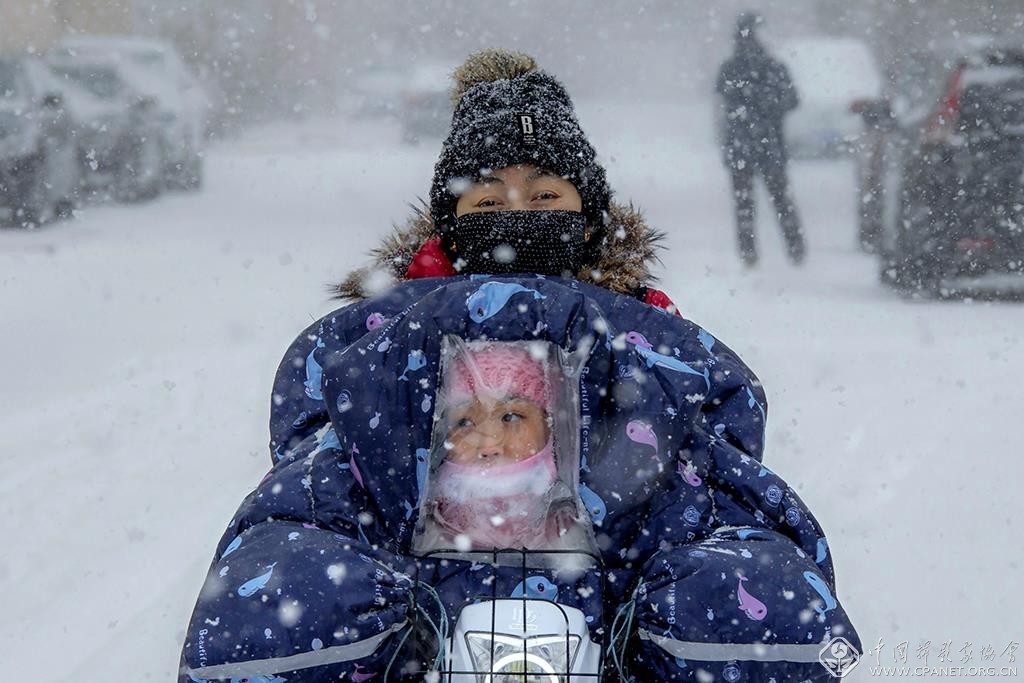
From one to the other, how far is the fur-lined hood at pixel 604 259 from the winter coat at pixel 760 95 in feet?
14.1

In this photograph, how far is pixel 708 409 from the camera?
2.08 metres

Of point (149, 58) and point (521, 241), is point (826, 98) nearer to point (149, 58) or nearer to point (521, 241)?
point (149, 58)

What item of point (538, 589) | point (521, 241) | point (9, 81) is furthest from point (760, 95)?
point (538, 589)

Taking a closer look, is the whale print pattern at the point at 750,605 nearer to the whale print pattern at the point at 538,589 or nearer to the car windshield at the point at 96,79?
the whale print pattern at the point at 538,589

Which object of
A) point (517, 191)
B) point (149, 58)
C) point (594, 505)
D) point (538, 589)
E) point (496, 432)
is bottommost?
point (538, 589)

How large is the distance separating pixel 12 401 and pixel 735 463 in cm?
350

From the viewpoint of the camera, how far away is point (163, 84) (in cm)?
896

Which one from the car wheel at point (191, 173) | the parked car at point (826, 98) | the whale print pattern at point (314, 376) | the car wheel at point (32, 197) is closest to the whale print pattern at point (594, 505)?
the whale print pattern at point (314, 376)

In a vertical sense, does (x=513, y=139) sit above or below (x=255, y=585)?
above

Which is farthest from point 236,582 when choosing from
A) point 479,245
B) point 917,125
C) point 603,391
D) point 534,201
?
point 917,125

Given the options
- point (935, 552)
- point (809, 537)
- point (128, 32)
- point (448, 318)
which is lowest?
point (935, 552)

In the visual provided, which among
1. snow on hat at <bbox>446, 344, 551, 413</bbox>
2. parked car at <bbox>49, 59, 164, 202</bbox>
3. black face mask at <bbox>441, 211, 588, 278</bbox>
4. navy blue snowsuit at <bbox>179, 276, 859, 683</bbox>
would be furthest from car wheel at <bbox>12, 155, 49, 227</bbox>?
snow on hat at <bbox>446, 344, 551, 413</bbox>

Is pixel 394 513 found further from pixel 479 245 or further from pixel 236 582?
pixel 479 245

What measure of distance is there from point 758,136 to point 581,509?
5.71 meters
